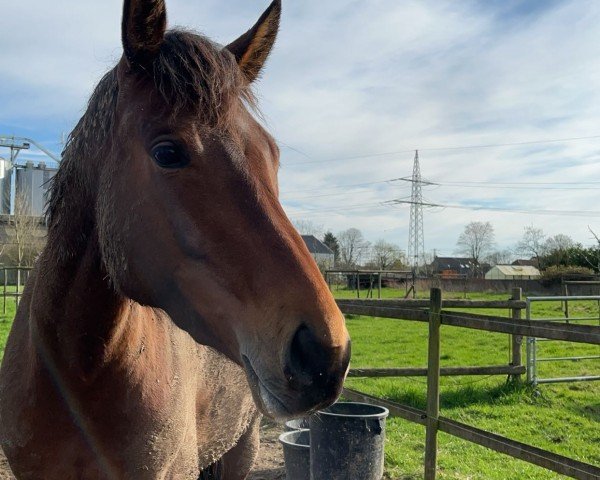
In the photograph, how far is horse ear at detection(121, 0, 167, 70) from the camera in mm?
1736

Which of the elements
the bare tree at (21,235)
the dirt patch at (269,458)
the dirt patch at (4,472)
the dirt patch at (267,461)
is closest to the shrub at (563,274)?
the bare tree at (21,235)

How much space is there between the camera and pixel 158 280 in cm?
178

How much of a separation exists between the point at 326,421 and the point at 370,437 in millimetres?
377

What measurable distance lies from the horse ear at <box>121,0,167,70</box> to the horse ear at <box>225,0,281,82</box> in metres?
0.43

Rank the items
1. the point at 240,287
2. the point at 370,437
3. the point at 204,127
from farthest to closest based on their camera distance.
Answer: the point at 370,437 < the point at 204,127 < the point at 240,287

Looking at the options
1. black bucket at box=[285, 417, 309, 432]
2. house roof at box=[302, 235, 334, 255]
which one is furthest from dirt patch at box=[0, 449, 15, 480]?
house roof at box=[302, 235, 334, 255]

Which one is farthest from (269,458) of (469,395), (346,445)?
(469,395)

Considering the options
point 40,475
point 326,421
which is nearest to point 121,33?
point 40,475

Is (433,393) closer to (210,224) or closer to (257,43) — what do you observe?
(257,43)

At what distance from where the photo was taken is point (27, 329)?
2404 millimetres

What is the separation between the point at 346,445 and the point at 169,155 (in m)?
3.28

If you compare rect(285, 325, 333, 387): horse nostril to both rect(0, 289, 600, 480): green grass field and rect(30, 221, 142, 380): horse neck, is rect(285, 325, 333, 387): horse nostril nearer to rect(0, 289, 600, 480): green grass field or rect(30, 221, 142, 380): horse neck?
rect(30, 221, 142, 380): horse neck

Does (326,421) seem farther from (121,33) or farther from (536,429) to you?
(536,429)

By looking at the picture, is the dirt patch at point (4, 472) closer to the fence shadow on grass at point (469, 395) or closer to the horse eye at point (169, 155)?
the horse eye at point (169, 155)
